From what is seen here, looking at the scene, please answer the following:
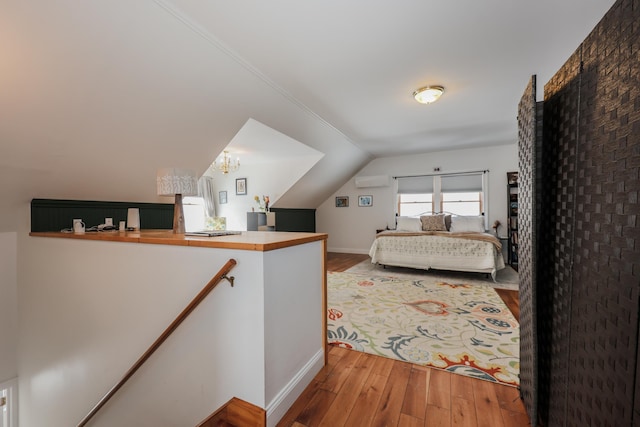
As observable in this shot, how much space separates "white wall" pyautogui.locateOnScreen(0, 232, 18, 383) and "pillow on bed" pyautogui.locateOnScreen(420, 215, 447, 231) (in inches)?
226

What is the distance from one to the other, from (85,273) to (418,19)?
3189mm

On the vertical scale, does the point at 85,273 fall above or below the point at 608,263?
below

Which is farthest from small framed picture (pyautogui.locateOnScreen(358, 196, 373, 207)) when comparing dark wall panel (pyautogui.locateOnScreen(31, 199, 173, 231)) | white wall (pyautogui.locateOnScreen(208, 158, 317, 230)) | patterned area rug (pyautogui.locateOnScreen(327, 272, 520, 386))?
dark wall panel (pyautogui.locateOnScreen(31, 199, 173, 231))

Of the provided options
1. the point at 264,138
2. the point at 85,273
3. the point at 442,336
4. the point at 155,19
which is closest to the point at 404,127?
the point at 264,138

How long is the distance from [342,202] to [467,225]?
2.97 metres

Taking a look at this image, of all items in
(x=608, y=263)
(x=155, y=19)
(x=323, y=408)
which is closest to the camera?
(x=608, y=263)

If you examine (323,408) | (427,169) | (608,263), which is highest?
(427,169)

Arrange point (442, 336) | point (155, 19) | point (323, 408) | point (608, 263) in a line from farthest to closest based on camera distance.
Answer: point (442, 336) → point (155, 19) → point (323, 408) → point (608, 263)

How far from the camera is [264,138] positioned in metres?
3.98

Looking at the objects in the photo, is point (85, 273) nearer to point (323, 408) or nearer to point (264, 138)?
point (323, 408)

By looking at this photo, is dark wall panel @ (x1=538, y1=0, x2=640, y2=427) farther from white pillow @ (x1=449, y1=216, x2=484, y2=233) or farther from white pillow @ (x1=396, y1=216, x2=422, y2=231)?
white pillow @ (x1=396, y1=216, x2=422, y2=231)

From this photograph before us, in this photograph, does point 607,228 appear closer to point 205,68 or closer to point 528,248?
point 528,248

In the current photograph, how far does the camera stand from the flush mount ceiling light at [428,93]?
282cm

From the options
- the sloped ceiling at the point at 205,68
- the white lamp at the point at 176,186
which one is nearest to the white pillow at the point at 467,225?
the sloped ceiling at the point at 205,68
